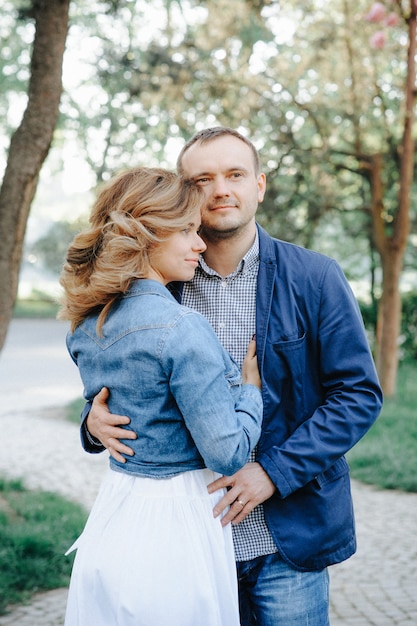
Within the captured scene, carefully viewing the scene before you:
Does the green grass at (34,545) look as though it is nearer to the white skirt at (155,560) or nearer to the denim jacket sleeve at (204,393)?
the white skirt at (155,560)

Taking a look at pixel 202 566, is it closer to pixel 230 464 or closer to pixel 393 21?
pixel 230 464

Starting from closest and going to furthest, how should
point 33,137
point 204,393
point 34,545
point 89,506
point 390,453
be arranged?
point 204,393, point 34,545, point 33,137, point 89,506, point 390,453

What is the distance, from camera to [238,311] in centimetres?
265

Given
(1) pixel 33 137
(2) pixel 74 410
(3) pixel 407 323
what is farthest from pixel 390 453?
(3) pixel 407 323

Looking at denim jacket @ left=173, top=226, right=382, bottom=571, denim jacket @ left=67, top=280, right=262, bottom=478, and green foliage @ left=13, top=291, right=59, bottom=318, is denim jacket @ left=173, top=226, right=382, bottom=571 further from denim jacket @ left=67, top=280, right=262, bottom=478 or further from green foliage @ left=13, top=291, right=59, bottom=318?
green foliage @ left=13, top=291, right=59, bottom=318

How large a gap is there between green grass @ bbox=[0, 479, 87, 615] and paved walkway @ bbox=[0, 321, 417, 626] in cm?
13

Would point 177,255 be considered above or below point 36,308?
above

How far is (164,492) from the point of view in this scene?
2186 mm

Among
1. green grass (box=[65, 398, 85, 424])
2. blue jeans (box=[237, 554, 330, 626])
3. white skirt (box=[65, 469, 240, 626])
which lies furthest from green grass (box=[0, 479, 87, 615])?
green grass (box=[65, 398, 85, 424])

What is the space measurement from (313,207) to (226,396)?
10.8 metres

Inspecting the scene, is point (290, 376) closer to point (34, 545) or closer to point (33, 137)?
point (34, 545)

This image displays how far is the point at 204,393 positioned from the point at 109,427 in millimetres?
380

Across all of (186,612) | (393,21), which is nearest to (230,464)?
(186,612)

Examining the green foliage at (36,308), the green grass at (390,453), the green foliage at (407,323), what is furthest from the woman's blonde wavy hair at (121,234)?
the green foliage at (36,308)
